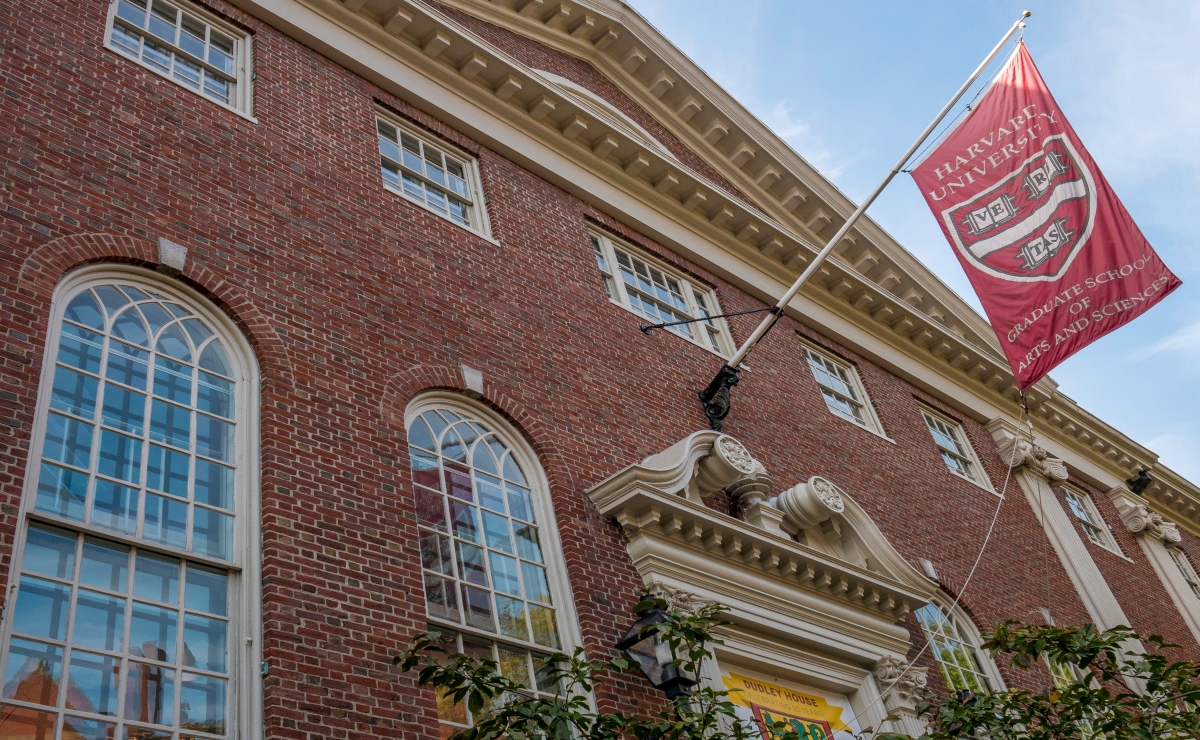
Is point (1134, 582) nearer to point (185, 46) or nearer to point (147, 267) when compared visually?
point (185, 46)

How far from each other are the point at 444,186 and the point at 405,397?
392 centimetres

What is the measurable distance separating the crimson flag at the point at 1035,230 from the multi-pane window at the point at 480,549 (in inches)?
215

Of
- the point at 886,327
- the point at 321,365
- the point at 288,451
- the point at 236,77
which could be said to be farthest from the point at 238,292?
the point at 886,327

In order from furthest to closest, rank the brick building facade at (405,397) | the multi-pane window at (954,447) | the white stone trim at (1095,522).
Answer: the white stone trim at (1095,522), the multi-pane window at (954,447), the brick building facade at (405,397)

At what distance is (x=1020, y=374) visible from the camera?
1186 centimetres

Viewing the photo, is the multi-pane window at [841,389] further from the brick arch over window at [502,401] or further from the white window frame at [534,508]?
the white window frame at [534,508]

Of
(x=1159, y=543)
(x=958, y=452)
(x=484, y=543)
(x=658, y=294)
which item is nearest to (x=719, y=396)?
(x=658, y=294)

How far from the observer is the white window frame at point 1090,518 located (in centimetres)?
2205

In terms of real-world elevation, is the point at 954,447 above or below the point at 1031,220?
above

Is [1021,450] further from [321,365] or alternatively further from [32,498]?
[32,498]

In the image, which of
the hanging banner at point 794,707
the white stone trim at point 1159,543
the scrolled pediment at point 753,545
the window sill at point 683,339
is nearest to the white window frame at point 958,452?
the window sill at point 683,339

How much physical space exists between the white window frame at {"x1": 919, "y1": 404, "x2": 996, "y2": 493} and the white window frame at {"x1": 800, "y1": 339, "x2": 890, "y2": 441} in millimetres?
1465

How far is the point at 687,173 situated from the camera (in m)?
16.6

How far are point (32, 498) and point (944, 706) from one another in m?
7.50
